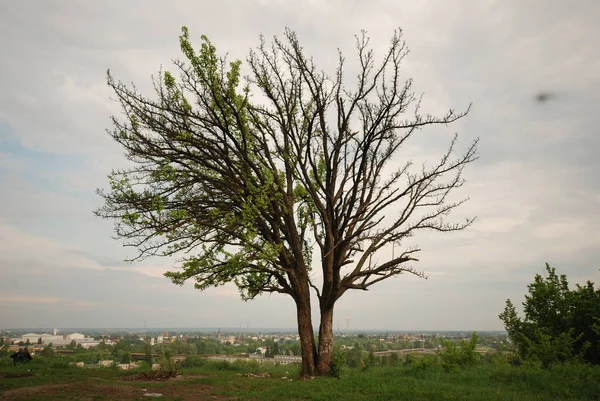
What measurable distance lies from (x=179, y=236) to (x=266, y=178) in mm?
4171

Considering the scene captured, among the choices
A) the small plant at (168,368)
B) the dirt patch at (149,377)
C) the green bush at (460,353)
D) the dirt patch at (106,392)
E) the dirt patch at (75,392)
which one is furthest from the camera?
the green bush at (460,353)

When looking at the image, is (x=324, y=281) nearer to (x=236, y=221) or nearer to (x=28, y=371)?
(x=236, y=221)

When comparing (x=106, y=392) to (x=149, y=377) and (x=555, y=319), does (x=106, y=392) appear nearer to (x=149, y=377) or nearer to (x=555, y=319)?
(x=149, y=377)

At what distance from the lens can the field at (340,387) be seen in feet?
33.0

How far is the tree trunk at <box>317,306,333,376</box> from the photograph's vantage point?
1527cm

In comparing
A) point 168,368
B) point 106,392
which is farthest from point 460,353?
point 106,392

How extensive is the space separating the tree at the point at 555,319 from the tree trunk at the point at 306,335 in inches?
326

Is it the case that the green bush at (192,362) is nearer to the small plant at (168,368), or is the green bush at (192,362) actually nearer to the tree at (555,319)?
the small plant at (168,368)

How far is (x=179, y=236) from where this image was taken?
578 inches

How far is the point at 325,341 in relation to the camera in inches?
614

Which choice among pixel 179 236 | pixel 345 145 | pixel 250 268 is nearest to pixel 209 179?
pixel 179 236

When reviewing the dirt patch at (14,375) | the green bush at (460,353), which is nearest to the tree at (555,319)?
the green bush at (460,353)

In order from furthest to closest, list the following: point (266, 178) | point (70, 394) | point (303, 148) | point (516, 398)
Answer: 1. point (303, 148)
2. point (266, 178)
3. point (70, 394)
4. point (516, 398)

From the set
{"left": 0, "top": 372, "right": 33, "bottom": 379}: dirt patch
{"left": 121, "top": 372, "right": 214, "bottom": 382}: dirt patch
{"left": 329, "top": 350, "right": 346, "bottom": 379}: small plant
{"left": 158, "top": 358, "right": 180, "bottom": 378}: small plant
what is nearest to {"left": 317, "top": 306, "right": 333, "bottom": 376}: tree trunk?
{"left": 329, "top": 350, "right": 346, "bottom": 379}: small plant
